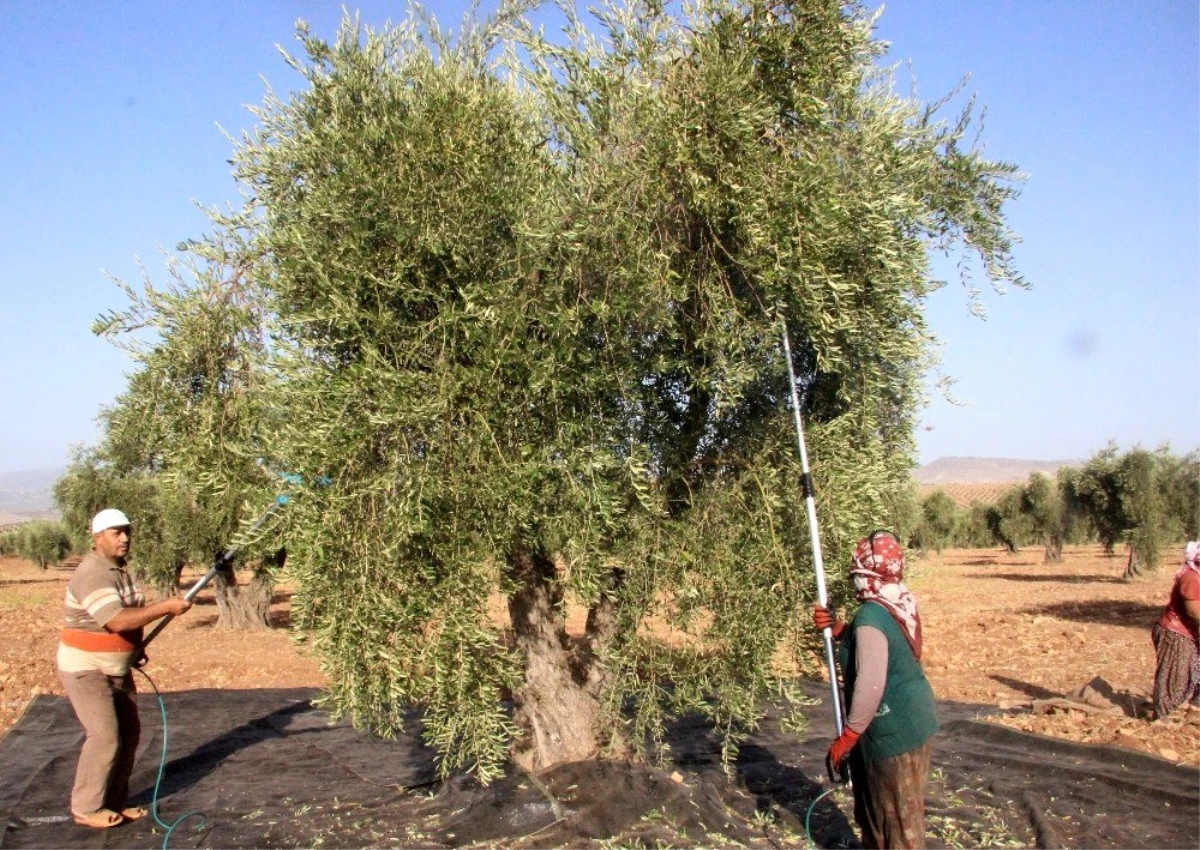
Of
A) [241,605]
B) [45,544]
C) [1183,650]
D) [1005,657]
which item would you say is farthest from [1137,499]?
[45,544]

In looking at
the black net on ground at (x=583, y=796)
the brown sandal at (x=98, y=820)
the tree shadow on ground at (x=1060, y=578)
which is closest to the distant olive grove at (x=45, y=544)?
the tree shadow on ground at (x=1060, y=578)

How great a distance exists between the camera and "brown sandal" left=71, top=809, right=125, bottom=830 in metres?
7.41

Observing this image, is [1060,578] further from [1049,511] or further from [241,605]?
[241,605]

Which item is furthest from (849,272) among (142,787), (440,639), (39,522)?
(39,522)

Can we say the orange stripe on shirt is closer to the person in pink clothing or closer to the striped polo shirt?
the striped polo shirt

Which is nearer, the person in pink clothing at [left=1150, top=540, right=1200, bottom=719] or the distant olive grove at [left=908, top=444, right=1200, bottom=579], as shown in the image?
the person in pink clothing at [left=1150, top=540, right=1200, bottom=719]

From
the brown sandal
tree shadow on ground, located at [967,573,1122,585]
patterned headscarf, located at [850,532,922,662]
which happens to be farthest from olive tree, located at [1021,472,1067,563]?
the brown sandal

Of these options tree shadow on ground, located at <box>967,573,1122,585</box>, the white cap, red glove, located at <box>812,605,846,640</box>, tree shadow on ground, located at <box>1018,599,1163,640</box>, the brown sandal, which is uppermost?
the white cap

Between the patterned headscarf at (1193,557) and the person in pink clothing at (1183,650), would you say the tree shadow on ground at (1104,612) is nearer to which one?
the person in pink clothing at (1183,650)

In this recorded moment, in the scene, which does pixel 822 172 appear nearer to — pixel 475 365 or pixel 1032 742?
pixel 475 365

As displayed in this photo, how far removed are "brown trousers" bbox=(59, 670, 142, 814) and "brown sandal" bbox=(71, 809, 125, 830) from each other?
0.04 m

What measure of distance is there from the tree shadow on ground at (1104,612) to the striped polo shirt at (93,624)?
20952 mm

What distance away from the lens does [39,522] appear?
72.4m

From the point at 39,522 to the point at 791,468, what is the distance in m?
78.9
